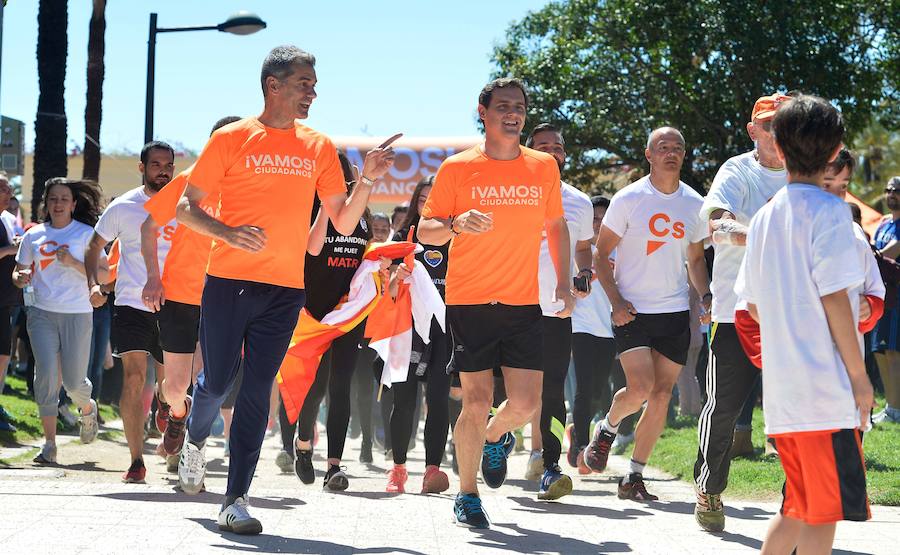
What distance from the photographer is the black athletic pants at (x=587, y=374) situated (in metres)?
10.3

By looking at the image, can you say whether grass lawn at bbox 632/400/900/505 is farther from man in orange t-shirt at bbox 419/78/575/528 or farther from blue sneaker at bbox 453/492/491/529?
blue sneaker at bbox 453/492/491/529

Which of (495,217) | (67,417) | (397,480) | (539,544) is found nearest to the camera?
(539,544)

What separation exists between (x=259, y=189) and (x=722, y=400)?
2.66m

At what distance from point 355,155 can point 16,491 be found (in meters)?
21.9

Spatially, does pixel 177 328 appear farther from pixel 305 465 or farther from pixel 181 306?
pixel 305 465

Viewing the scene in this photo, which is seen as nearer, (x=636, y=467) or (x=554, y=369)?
(x=636, y=467)

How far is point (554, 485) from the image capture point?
8.12 m

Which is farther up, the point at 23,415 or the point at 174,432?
the point at 174,432

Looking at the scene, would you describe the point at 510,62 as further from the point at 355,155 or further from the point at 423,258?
the point at 423,258

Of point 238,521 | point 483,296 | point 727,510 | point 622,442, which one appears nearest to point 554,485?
point 727,510

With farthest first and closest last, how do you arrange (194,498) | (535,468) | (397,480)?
(535,468), (397,480), (194,498)

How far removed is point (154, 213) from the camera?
7.66m

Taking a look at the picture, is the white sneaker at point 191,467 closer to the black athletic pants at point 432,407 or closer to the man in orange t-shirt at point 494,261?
the man in orange t-shirt at point 494,261

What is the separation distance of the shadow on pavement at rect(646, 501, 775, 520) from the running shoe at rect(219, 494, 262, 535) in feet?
9.23
